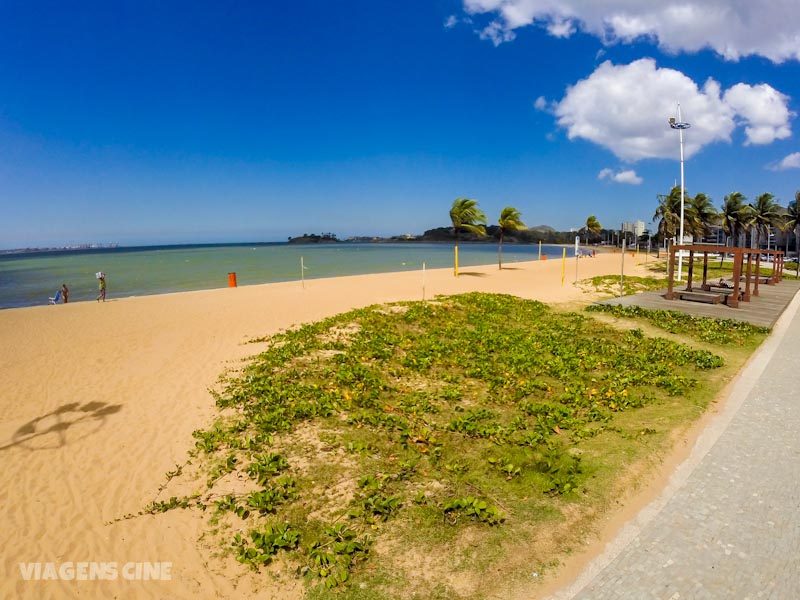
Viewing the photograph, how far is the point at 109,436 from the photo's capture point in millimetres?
7281

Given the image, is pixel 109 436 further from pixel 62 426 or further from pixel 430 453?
pixel 430 453

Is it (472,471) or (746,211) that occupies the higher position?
(746,211)

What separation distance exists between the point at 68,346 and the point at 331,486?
12.0m

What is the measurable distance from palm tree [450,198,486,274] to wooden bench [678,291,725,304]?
16.5m

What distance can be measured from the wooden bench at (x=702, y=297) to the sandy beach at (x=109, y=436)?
16.4 meters

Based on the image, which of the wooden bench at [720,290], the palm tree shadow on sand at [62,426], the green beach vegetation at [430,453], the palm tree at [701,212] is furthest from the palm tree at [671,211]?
the palm tree shadow on sand at [62,426]

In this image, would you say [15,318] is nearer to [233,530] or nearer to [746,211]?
[233,530]

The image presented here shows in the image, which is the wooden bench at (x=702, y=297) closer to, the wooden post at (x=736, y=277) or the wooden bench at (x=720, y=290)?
the wooden post at (x=736, y=277)

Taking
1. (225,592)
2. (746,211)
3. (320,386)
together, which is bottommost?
(225,592)

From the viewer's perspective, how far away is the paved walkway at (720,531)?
12.4ft

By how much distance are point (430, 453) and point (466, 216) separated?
30109mm

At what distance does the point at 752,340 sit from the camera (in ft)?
41.8

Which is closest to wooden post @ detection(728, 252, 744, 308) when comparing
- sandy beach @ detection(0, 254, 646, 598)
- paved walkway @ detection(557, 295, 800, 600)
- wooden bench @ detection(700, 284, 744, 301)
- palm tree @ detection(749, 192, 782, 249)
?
wooden bench @ detection(700, 284, 744, 301)

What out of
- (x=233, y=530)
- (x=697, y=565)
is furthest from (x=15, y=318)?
(x=697, y=565)
